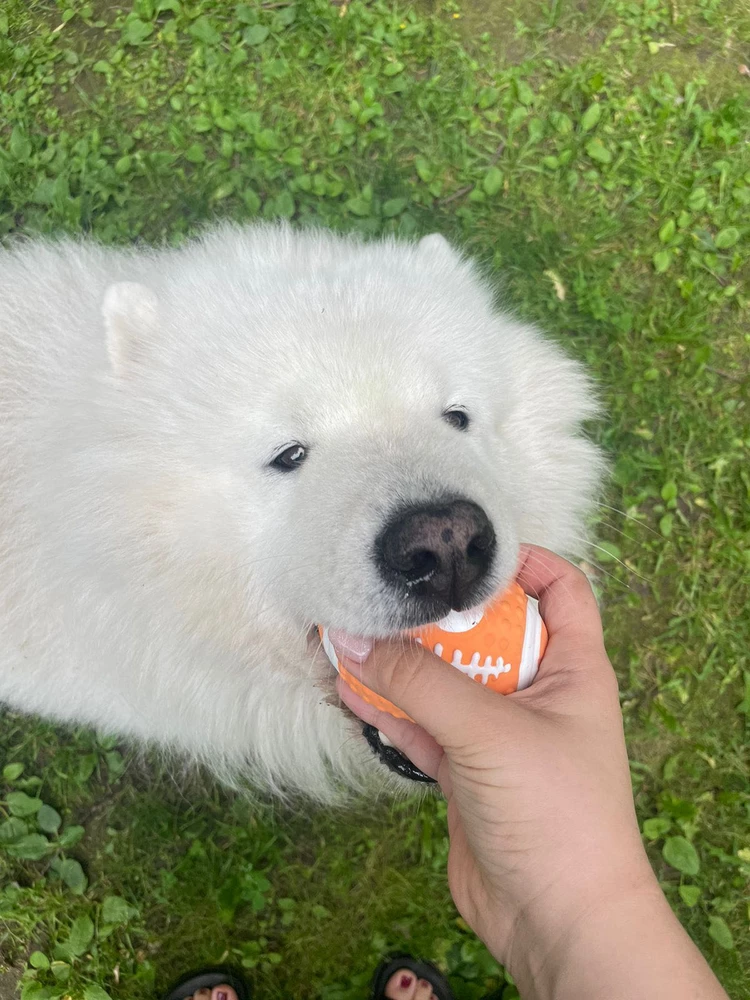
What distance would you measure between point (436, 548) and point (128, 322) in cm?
129

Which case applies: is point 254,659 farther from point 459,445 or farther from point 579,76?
point 579,76

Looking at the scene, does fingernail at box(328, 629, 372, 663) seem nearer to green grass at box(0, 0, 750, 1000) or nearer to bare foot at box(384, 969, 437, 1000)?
green grass at box(0, 0, 750, 1000)

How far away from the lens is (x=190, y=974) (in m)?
3.42

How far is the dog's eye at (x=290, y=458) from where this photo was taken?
2088mm

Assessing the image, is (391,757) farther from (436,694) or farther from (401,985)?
(401,985)

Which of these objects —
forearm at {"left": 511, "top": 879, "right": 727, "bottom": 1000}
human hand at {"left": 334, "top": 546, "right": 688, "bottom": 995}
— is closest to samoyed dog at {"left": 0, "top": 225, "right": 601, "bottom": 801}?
human hand at {"left": 334, "top": 546, "right": 688, "bottom": 995}

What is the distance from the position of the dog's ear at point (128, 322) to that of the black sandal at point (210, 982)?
3.04 m

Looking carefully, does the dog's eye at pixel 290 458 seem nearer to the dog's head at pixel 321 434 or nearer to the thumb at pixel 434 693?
the dog's head at pixel 321 434

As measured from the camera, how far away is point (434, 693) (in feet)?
6.04

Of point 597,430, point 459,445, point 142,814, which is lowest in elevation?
point 142,814

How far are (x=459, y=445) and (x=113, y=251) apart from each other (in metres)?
1.99

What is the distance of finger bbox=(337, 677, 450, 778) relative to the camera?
2330 millimetres

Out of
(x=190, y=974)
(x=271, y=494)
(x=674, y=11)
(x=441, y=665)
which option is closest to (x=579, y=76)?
(x=674, y=11)

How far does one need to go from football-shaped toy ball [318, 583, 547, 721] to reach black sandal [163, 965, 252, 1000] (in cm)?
230
